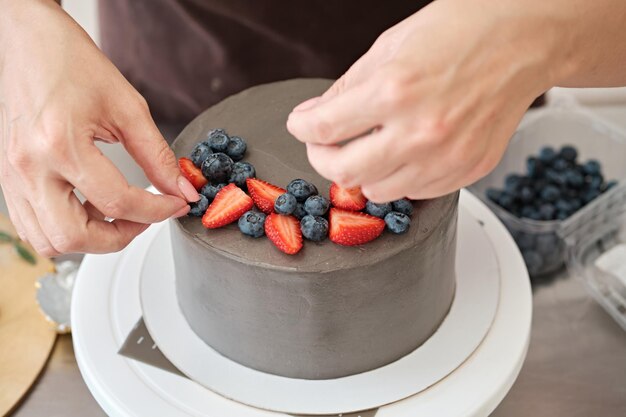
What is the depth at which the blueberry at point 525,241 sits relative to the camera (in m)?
1.71

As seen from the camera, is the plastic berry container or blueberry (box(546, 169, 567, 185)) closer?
blueberry (box(546, 169, 567, 185))

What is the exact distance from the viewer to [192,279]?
1238 mm

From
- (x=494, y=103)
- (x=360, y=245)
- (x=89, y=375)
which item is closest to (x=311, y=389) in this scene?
(x=360, y=245)

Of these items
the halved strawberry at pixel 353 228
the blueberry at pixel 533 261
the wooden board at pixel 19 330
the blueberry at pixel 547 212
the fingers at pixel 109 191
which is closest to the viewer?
the fingers at pixel 109 191

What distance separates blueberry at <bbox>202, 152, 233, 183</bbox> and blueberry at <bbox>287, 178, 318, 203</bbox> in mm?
113

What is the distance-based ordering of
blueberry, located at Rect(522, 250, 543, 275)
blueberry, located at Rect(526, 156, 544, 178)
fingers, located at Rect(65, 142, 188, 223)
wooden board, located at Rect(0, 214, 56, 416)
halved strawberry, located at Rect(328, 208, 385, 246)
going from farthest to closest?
blueberry, located at Rect(526, 156, 544, 178)
blueberry, located at Rect(522, 250, 543, 275)
wooden board, located at Rect(0, 214, 56, 416)
halved strawberry, located at Rect(328, 208, 385, 246)
fingers, located at Rect(65, 142, 188, 223)

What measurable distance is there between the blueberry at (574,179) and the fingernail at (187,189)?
Answer: 1.03m

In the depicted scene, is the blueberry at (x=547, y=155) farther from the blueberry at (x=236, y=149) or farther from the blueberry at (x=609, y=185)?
the blueberry at (x=236, y=149)

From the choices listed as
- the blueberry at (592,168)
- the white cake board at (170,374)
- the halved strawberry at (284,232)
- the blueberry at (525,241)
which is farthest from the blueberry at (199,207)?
the blueberry at (592,168)

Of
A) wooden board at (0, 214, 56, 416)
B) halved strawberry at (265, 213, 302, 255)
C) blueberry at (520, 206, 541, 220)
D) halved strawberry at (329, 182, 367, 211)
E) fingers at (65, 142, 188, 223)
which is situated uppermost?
fingers at (65, 142, 188, 223)

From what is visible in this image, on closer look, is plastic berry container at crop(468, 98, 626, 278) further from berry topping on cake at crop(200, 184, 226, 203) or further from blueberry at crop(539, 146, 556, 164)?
berry topping on cake at crop(200, 184, 226, 203)

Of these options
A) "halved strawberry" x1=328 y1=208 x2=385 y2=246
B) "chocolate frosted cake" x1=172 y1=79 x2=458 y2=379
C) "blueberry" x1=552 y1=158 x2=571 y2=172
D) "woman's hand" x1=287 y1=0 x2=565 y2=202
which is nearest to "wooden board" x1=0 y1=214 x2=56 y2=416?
"chocolate frosted cake" x1=172 y1=79 x2=458 y2=379

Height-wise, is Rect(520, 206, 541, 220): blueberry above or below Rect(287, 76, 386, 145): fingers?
below

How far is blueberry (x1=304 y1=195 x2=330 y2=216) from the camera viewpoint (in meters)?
1.14
